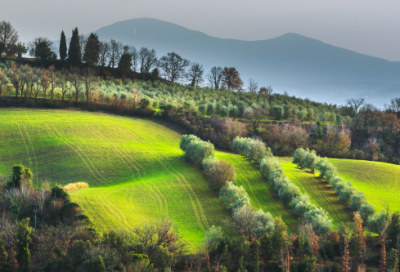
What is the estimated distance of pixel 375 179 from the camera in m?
59.8

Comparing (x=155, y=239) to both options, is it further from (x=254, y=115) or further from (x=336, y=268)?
(x=254, y=115)

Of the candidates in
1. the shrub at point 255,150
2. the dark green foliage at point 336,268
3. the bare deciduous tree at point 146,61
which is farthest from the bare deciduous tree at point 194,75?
the dark green foliage at point 336,268

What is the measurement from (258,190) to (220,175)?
22.4ft

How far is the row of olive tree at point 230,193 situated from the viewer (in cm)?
3494

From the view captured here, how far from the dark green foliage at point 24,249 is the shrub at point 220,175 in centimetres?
2640

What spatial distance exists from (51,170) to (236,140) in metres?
37.1

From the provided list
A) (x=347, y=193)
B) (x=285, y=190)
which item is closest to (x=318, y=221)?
(x=285, y=190)

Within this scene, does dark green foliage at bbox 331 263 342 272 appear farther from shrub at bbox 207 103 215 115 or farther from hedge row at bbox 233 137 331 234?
shrub at bbox 207 103 215 115

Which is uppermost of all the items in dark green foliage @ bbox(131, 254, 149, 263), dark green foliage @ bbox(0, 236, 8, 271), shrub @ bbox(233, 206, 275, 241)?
shrub @ bbox(233, 206, 275, 241)

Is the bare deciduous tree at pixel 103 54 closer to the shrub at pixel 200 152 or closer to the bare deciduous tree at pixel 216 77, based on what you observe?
the bare deciduous tree at pixel 216 77

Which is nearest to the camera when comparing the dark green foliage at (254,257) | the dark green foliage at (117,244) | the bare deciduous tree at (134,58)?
the dark green foliage at (117,244)

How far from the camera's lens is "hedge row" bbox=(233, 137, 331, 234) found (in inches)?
1492

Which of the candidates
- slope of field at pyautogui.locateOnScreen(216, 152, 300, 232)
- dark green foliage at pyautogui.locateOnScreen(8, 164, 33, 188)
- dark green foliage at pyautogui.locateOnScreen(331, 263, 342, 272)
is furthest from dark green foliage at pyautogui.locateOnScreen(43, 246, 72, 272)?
dark green foliage at pyautogui.locateOnScreen(331, 263, 342, 272)

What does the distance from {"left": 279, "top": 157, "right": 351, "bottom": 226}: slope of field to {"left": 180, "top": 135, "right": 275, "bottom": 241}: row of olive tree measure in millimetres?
11982
